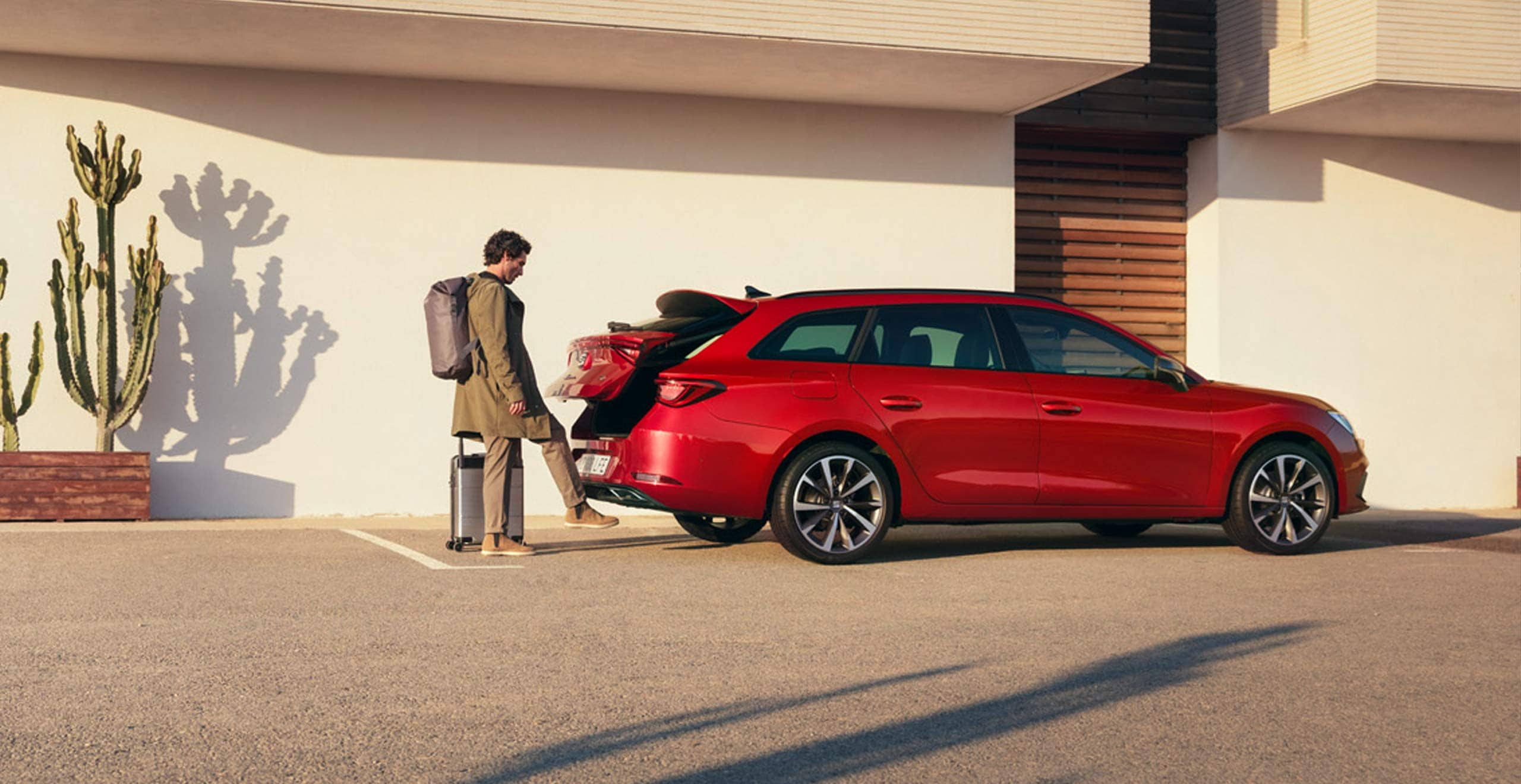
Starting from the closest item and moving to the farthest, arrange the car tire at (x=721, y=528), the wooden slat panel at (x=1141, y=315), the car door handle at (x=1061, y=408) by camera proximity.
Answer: the car door handle at (x=1061, y=408), the car tire at (x=721, y=528), the wooden slat panel at (x=1141, y=315)

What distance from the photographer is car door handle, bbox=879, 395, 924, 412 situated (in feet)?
30.1

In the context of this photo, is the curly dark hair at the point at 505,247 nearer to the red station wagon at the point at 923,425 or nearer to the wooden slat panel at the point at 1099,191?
the red station wagon at the point at 923,425

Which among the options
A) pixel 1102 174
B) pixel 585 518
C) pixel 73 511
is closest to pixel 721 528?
pixel 585 518

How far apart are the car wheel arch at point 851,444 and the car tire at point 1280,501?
87.7 inches

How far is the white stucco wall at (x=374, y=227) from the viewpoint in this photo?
13.0m

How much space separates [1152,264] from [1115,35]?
3.66 metres

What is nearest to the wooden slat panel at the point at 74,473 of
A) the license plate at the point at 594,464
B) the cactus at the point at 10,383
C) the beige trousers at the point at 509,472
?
the cactus at the point at 10,383

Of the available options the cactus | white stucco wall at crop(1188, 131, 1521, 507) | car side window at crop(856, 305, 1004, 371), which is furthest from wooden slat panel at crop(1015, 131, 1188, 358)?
the cactus

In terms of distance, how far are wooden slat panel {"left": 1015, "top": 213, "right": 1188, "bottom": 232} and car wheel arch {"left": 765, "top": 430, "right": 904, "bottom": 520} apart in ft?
23.2

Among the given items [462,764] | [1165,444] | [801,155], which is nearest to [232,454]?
[801,155]

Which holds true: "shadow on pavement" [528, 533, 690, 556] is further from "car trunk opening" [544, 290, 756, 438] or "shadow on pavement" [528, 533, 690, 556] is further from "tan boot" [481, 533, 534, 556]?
"car trunk opening" [544, 290, 756, 438]

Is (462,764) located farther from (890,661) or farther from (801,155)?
(801,155)

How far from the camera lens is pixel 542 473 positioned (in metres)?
14.1

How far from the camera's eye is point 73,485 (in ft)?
39.0
